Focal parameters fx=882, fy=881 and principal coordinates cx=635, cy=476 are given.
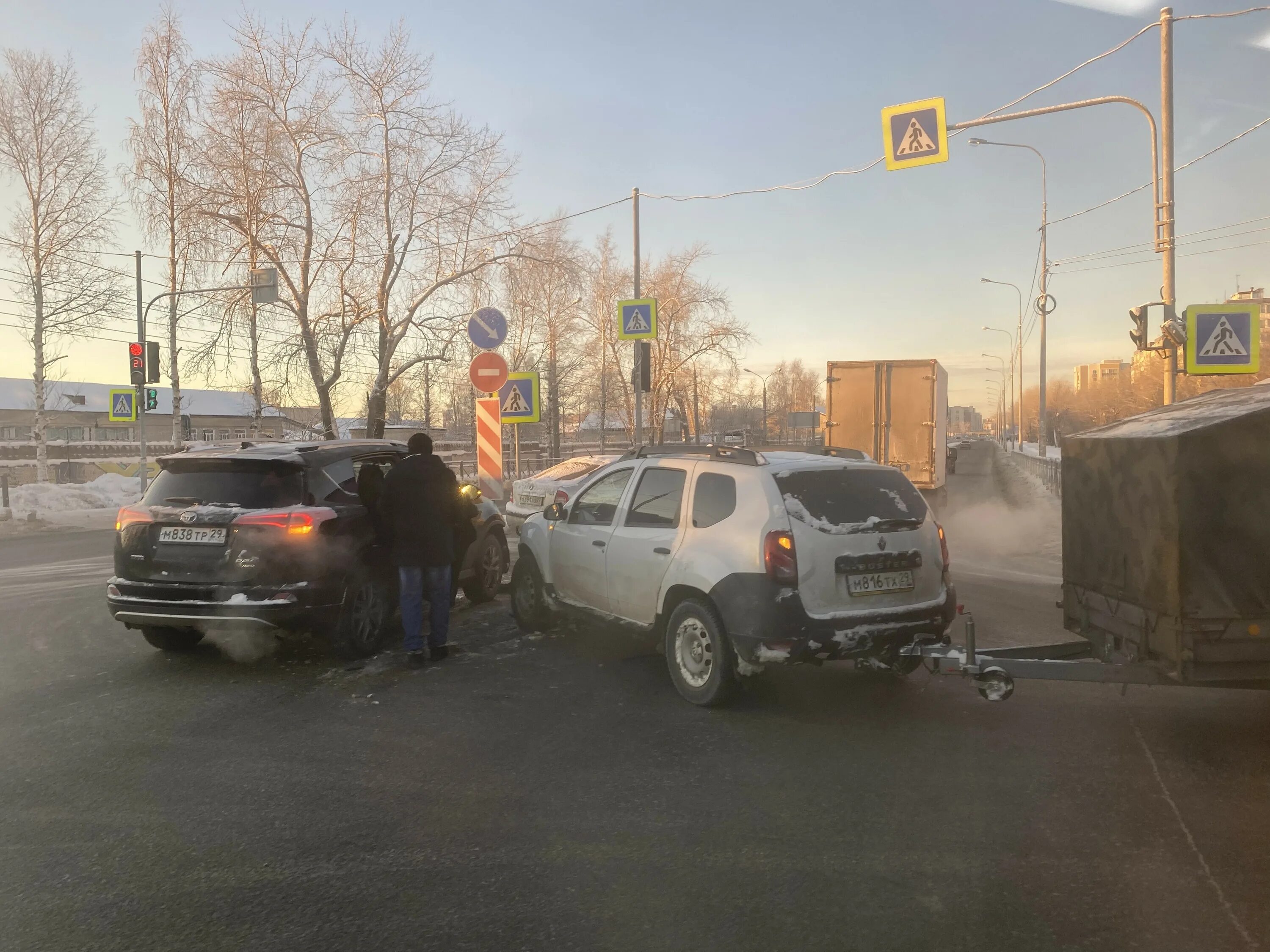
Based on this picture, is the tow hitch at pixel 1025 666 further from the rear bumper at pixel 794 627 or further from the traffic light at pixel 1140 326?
the traffic light at pixel 1140 326

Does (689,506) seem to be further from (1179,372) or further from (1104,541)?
(1179,372)

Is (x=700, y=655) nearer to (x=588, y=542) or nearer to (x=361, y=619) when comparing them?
(x=588, y=542)

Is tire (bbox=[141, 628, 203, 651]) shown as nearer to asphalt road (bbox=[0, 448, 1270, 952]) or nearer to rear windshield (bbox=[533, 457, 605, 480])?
asphalt road (bbox=[0, 448, 1270, 952])

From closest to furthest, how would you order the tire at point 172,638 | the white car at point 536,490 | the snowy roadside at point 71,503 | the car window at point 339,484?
the car window at point 339,484
the tire at point 172,638
the white car at point 536,490
the snowy roadside at point 71,503

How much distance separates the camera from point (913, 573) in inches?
217

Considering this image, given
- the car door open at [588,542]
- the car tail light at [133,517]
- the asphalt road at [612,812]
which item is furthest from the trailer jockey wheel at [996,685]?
the car tail light at [133,517]

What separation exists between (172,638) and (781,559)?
16.2 ft

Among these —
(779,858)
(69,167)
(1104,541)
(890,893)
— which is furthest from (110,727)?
(69,167)

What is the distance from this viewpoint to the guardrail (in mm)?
23000

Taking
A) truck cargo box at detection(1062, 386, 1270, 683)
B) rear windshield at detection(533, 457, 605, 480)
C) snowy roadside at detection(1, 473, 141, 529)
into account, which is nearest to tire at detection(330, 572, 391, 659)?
truck cargo box at detection(1062, 386, 1270, 683)

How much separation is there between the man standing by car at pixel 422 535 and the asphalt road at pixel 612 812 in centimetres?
37

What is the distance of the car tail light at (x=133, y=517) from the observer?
6309 millimetres

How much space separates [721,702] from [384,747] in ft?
6.57

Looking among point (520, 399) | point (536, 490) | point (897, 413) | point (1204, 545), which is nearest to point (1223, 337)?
point (897, 413)
